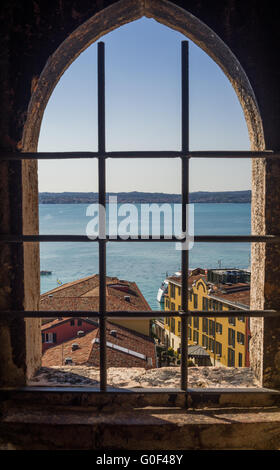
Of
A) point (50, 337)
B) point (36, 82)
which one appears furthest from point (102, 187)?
point (50, 337)

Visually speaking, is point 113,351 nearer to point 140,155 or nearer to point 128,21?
point 140,155

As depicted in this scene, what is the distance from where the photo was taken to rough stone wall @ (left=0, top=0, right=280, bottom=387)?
1.49 meters

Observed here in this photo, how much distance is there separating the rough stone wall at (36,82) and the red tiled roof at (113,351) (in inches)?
272

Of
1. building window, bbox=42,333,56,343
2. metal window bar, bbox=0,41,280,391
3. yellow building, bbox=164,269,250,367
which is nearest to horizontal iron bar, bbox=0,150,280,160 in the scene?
metal window bar, bbox=0,41,280,391

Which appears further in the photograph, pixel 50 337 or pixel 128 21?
pixel 50 337

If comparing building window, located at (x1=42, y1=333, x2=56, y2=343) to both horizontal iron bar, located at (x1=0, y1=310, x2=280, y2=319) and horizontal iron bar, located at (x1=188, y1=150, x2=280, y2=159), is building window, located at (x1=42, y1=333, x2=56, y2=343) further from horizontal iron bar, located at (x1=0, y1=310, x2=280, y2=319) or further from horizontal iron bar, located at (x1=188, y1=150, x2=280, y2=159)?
horizontal iron bar, located at (x1=188, y1=150, x2=280, y2=159)

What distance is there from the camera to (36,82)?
1503 millimetres

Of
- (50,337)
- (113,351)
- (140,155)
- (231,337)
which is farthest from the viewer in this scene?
(231,337)

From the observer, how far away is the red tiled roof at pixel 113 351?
9086mm

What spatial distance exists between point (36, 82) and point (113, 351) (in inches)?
389

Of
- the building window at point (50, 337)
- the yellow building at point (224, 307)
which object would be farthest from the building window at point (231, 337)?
the building window at point (50, 337)

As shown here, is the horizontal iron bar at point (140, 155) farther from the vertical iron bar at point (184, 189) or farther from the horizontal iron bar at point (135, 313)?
the horizontal iron bar at point (135, 313)

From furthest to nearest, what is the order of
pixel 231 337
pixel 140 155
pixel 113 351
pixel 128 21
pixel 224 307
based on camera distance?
pixel 231 337 < pixel 224 307 < pixel 113 351 < pixel 128 21 < pixel 140 155
